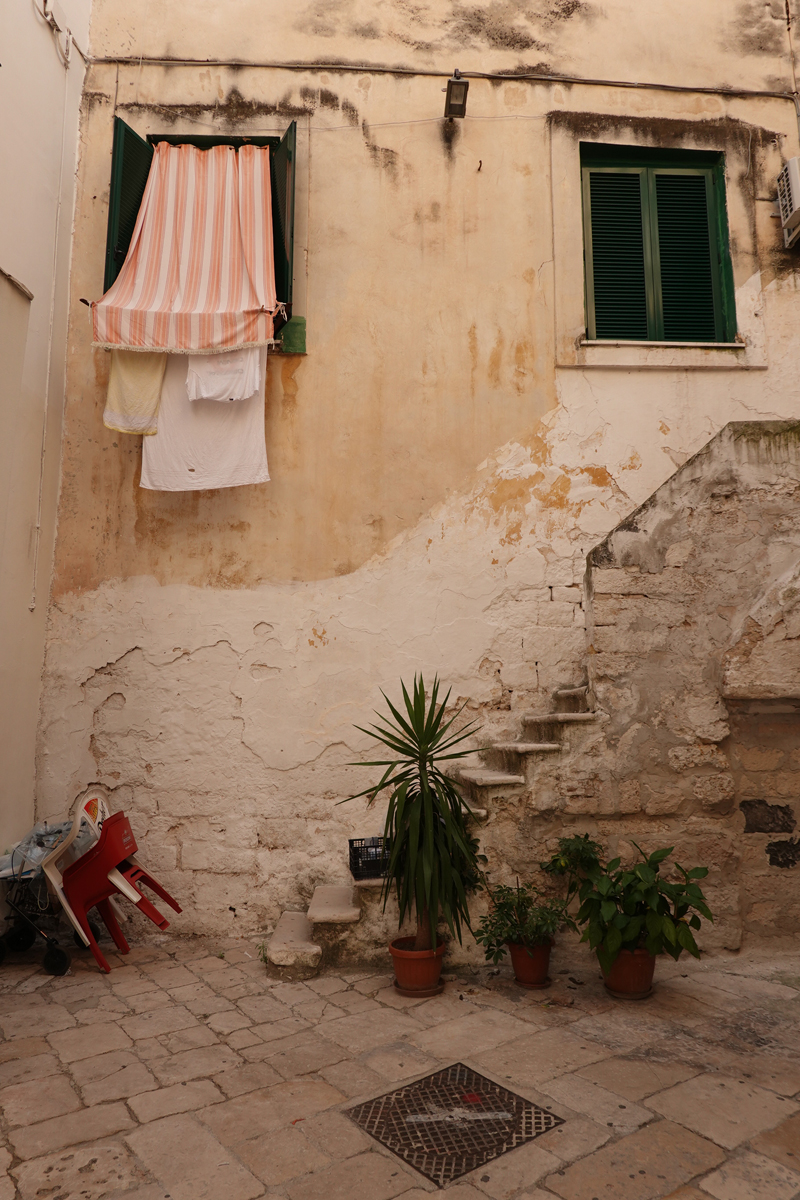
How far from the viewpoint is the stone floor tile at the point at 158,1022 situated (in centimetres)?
359

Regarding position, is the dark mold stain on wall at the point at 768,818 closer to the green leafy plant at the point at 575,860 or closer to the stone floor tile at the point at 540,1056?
the green leafy plant at the point at 575,860

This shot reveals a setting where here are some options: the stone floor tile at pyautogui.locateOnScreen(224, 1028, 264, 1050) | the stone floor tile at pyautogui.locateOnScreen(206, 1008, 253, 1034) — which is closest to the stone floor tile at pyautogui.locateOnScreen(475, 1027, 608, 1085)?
the stone floor tile at pyautogui.locateOnScreen(224, 1028, 264, 1050)

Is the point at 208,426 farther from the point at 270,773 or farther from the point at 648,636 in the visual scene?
the point at 648,636

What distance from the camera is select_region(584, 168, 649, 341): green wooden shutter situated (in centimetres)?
593

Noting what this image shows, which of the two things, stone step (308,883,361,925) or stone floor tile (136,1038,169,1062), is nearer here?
stone floor tile (136,1038,169,1062)

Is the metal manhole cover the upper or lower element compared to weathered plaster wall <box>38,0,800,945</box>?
lower

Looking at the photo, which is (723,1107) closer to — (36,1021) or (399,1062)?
(399,1062)

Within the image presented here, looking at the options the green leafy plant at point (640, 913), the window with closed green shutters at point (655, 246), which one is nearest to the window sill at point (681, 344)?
the window with closed green shutters at point (655, 246)

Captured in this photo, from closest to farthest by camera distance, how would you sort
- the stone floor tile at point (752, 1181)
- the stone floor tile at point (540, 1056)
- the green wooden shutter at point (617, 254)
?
the stone floor tile at point (752, 1181), the stone floor tile at point (540, 1056), the green wooden shutter at point (617, 254)

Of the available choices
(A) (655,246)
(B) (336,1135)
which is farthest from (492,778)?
(A) (655,246)

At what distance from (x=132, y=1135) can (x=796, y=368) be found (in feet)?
20.6

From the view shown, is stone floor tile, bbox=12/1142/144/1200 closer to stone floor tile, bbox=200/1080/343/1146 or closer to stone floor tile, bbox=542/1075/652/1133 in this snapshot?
stone floor tile, bbox=200/1080/343/1146

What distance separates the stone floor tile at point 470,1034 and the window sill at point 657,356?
172 inches

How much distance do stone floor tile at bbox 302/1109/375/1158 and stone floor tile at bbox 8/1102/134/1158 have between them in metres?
0.69
